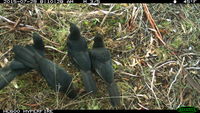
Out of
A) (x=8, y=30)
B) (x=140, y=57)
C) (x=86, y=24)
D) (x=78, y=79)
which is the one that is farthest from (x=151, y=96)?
(x=8, y=30)

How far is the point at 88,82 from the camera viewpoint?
4238 millimetres

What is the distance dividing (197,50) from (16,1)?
8.31 ft

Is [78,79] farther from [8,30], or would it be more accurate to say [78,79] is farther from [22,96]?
[8,30]

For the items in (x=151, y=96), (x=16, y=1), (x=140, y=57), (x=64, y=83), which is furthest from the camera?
(x=16, y=1)

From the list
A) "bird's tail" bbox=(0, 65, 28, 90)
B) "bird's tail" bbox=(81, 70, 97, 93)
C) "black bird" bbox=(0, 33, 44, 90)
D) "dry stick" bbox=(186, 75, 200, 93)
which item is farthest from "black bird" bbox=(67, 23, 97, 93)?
"dry stick" bbox=(186, 75, 200, 93)

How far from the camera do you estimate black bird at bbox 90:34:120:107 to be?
420 cm

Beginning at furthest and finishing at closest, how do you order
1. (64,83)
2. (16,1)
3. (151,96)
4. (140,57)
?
(16,1), (140,57), (151,96), (64,83)

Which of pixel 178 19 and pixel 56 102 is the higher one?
pixel 178 19

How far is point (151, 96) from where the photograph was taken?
4.41m

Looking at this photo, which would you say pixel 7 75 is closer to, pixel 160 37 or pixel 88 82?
pixel 88 82

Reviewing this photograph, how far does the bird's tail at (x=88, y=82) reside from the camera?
13.8ft

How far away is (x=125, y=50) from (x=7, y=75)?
151 cm

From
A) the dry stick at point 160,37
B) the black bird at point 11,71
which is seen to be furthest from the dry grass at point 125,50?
the black bird at point 11,71

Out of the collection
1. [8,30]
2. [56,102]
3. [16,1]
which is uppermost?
[16,1]
